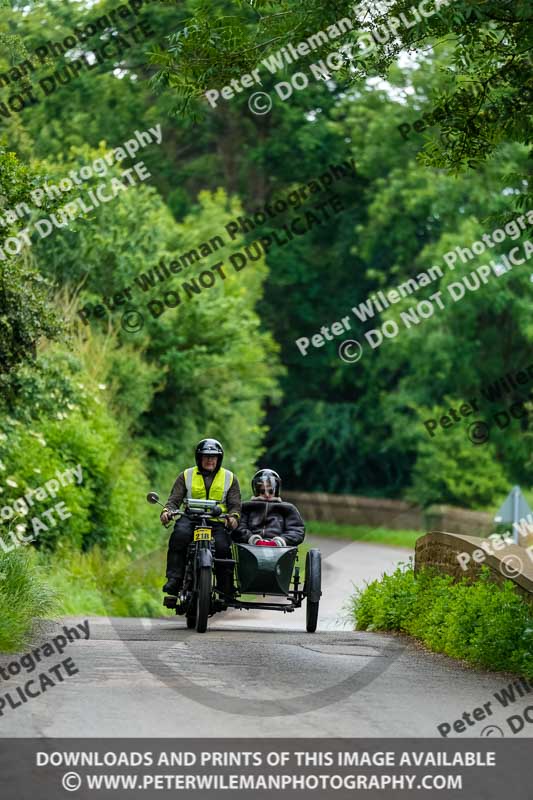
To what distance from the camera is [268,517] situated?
15.9 m

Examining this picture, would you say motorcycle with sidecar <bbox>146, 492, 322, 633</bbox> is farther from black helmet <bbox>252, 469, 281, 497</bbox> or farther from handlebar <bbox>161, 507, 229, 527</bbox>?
black helmet <bbox>252, 469, 281, 497</bbox>

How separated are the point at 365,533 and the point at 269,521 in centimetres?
3610

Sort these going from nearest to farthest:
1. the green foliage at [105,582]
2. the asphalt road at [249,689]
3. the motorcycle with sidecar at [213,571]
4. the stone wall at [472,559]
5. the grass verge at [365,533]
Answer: the asphalt road at [249,689], the stone wall at [472,559], the motorcycle with sidecar at [213,571], the green foliage at [105,582], the grass verge at [365,533]

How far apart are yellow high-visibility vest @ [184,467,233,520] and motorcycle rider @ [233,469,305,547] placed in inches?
12.5

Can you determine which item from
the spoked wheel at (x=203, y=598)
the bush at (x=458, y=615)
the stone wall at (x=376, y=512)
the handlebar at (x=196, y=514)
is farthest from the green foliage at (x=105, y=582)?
the stone wall at (x=376, y=512)

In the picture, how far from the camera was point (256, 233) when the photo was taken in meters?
55.3

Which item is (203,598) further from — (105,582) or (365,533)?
(365,533)

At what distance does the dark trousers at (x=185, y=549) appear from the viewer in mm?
15461

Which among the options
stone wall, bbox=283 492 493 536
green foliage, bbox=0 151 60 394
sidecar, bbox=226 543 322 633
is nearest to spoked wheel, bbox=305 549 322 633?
sidecar, bbox=226 543 322 633

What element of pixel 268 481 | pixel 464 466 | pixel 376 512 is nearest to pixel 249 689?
pixel 268 481

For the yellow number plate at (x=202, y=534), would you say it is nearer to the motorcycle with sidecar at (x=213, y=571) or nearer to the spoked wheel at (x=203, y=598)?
the motorcycle with sidecar at (x=213, y=571)

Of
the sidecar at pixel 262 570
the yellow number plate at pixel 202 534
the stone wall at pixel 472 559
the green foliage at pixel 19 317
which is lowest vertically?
the stone wall at pixel 472 559

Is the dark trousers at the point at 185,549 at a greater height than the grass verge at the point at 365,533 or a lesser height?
greater

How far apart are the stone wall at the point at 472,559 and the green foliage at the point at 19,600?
4148 mm
